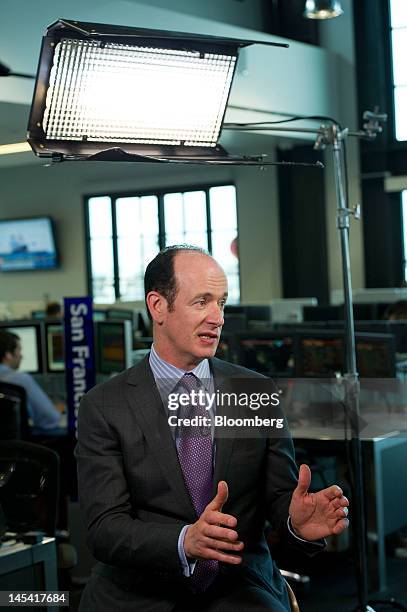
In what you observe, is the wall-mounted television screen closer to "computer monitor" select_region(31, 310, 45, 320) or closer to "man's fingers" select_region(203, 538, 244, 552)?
"computer monitor" select_region(31, 310, 45, 320)

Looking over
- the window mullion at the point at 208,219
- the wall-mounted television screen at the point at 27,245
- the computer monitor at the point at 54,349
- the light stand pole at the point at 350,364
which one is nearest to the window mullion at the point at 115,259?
the wall-mounted television screen at the point at 27,245

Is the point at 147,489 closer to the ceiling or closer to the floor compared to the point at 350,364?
closer to the floor

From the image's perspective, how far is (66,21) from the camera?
→ 2037mm

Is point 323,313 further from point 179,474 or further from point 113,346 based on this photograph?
point 179,474

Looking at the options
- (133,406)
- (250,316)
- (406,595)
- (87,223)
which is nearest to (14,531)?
(133,406)

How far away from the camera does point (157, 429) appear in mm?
1891

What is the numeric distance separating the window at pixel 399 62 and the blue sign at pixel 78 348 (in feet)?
24.5

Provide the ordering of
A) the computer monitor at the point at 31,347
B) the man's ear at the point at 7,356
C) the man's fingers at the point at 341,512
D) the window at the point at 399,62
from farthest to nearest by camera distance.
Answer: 1. the window at the point at 399,62
2. the computer monitor at the point at 31,347
3. the man's ear at the point at 7,356
4. the man's fingers at the point at 341,512

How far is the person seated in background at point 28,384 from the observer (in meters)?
5.26

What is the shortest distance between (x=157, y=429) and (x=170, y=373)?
0.13 m

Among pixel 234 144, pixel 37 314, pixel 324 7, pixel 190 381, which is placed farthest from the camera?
pixel 234 144

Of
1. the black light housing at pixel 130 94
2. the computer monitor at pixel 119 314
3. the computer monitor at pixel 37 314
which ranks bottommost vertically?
the computer monitor at pixel 119 314

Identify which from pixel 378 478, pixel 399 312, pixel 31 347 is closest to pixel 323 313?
pixel 399 312

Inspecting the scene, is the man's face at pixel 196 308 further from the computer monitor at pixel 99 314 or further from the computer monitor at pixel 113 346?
the computer monitor at pixel 99 314
